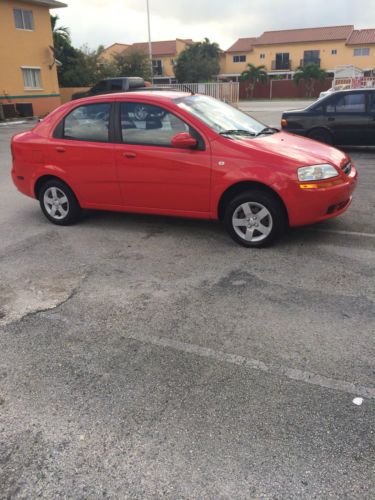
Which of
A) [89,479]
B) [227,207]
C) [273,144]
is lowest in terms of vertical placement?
[89,479]

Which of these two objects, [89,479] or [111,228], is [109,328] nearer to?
[89,479]

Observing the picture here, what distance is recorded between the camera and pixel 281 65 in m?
66.9

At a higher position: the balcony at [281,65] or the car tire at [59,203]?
the balcony at [281,65]

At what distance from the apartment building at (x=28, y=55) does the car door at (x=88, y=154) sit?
22.3m

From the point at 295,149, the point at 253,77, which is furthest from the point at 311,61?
the point at 295,149

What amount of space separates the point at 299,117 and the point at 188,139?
6.80m

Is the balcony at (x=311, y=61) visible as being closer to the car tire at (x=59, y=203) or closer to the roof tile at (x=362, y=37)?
the roof tile at (x=362, y=37)

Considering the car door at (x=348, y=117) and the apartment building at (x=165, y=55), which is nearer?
the car door at (x=348, y=117)

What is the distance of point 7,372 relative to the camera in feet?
10.3

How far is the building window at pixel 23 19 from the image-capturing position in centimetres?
2552

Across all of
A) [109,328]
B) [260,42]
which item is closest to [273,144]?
[109,328]

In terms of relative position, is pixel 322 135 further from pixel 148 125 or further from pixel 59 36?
pixel 59 36

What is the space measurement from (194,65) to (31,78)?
38.3 meters

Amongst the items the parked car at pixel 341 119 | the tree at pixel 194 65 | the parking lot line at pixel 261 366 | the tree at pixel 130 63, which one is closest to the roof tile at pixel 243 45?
the tree at pixel 194 65
